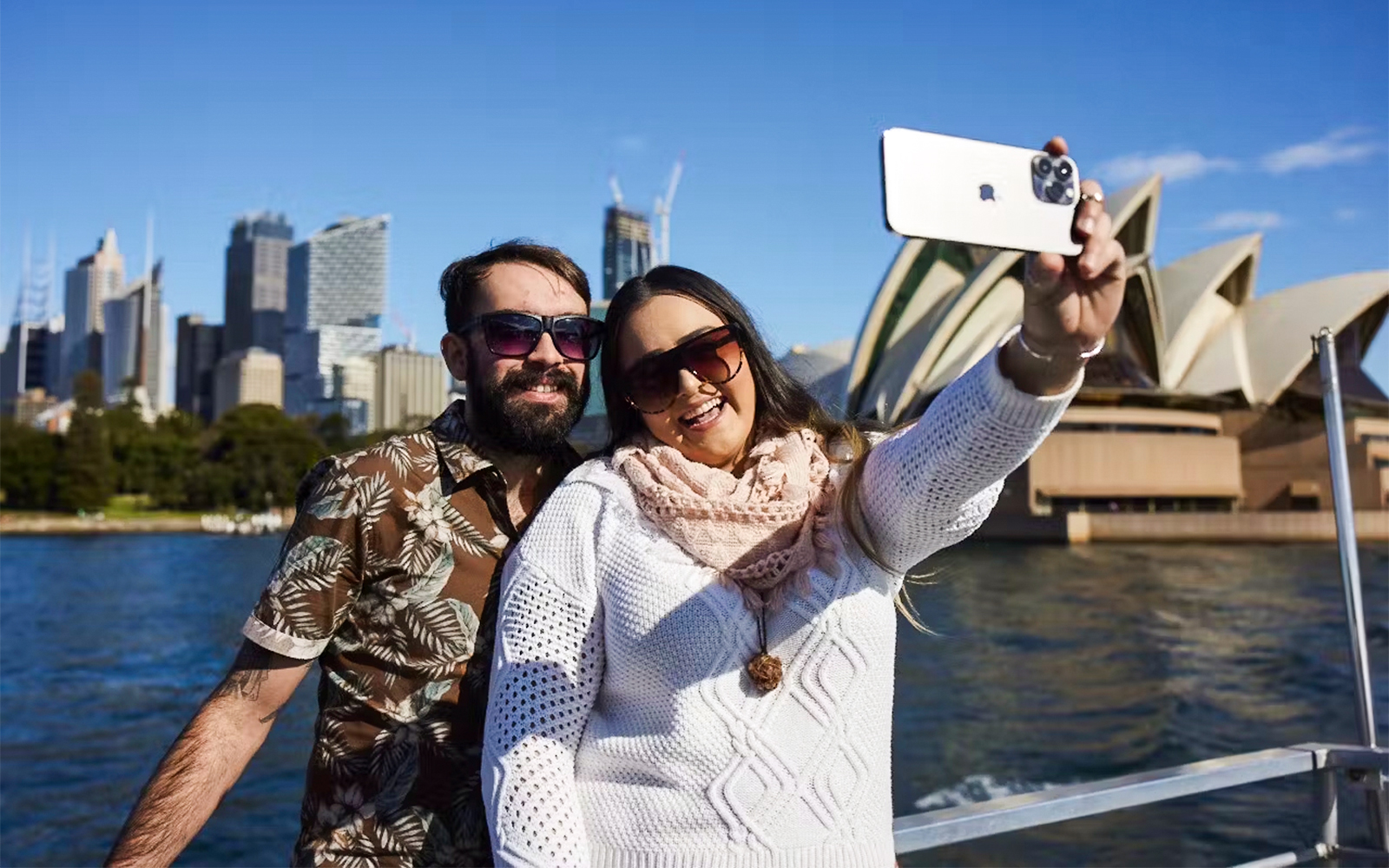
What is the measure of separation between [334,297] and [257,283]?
325 inches

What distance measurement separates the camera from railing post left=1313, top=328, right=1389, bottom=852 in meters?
2.20

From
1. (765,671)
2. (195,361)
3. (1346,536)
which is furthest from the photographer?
(195,361)

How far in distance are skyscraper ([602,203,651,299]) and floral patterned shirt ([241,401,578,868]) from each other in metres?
98.7

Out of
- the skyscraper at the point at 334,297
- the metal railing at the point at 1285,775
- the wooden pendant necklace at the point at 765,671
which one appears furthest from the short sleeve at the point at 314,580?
the skyscraper at the point at 334,297

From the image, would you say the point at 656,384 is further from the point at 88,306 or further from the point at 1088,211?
the point at 88,306

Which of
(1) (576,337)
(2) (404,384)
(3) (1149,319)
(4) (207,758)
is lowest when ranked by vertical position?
(4) (207,758)

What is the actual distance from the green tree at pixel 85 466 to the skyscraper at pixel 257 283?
66.8m

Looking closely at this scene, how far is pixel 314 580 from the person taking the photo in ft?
4.38

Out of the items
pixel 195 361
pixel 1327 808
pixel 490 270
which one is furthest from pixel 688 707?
pixel 195 361

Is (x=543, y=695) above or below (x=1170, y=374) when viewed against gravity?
below

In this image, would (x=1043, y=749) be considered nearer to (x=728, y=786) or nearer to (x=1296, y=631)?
(x=1296, y=631)

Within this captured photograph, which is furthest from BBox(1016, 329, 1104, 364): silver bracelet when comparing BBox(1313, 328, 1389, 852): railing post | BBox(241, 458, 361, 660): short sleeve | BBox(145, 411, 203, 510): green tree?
BBox(145, 411, 203, 510): green tree

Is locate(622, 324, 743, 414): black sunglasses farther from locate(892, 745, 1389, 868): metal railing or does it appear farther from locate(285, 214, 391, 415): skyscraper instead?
locate(285, 214, 391, 415): skyscraper

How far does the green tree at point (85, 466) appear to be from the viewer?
48406 millimetres
